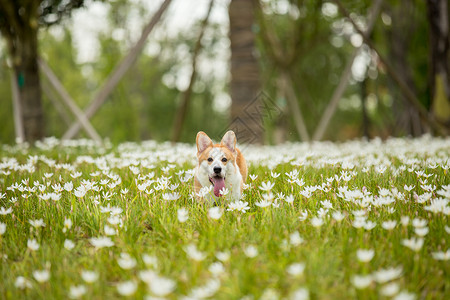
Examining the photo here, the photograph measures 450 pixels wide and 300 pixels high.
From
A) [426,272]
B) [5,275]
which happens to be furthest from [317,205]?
[5,275]

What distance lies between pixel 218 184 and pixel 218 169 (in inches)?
6.4

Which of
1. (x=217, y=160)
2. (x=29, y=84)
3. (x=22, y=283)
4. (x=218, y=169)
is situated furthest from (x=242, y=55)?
(x=22, y=283)

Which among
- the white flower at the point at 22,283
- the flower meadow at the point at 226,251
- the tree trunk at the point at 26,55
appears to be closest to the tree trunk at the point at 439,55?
the flower meadow at the point at 226,251

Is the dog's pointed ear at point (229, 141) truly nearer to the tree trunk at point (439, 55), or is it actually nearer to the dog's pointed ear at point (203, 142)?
the dog's pointed ear at point (203, 142)

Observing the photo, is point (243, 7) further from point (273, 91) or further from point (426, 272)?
point (273, 91)

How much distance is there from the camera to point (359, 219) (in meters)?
2.32

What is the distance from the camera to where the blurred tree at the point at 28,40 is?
7.59 metres

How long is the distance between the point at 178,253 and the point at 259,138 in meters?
6.54

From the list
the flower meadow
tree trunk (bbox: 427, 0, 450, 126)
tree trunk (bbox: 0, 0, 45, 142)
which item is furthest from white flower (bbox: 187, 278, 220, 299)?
tree trunk (bbox: 427, 0, 450, 126)

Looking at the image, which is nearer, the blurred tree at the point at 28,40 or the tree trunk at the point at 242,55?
the blurred tree at the point at 28,40

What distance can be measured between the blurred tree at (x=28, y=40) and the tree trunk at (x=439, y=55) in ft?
33.5

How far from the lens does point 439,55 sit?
→ 10.1 meters

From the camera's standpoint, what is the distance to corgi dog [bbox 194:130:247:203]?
10.9 ft

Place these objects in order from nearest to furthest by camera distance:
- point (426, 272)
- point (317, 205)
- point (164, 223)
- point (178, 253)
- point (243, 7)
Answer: point (426, 272), point (178, 253), point (164, 223), point (317, 205), point (243, 7)
